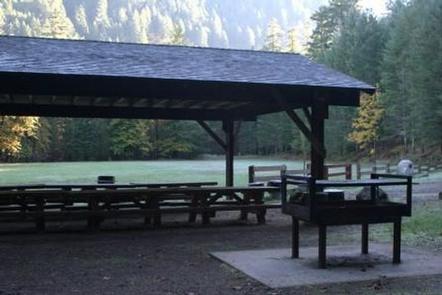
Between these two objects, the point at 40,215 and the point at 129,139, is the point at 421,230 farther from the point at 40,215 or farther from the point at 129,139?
the point at 129,139

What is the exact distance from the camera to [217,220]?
1342 cm

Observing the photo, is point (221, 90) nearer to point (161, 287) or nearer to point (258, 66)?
point (258, 66)

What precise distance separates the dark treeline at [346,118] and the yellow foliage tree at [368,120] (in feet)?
0.31

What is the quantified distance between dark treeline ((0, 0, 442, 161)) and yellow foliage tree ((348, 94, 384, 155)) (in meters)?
0.09

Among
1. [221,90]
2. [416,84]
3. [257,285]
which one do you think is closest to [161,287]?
[257,285]

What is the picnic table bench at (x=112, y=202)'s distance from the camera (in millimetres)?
11078

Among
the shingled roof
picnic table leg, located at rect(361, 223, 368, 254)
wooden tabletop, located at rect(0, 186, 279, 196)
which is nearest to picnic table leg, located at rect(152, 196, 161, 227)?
wooden tabletop, located at rect(0, 186, 279, 196)

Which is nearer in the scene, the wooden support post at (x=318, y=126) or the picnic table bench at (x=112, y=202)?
the picnic table bench at (x=112, y=202)

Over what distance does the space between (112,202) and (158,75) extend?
295cm

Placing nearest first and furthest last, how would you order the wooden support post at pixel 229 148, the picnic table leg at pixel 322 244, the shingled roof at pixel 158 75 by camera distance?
the picnic table leg at pixel 322 244
the shingled roof at pixel 158 75
the wooden support post at pixel 229 148

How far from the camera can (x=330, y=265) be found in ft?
25.2

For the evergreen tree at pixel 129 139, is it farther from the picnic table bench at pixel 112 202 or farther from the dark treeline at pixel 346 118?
the picnic table bench at pixel 112 202

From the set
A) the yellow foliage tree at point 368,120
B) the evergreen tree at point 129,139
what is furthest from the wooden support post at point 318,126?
the evergreen tree at point 129,139

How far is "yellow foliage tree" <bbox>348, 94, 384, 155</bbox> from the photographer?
51031mm
